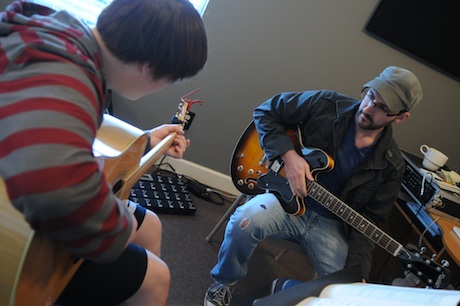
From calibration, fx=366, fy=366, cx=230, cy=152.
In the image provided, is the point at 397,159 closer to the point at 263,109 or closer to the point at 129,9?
the point at 263,109

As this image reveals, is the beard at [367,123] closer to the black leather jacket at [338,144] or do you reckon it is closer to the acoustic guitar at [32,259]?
the black leather jacket at [338,144]

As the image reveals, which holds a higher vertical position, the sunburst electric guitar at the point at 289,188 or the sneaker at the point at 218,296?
the sunburst electric guitar at the point at 289,188

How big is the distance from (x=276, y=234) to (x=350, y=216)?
327 millimetres

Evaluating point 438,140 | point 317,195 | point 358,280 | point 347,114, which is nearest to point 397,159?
point 347,114

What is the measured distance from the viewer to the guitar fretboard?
1.54 m

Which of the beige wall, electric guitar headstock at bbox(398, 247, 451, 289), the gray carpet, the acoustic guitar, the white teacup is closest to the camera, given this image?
the acoustic guitar

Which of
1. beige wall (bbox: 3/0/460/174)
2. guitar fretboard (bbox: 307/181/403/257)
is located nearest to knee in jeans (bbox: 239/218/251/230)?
guitar fretboard (bbox: 307/181/403/257)

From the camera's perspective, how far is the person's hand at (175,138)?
49.3 inches

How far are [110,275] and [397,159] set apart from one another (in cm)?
131

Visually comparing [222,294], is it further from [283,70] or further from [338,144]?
[283,70]

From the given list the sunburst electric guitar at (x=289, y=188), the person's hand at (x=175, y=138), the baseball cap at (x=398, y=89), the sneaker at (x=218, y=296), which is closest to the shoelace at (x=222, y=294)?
the sneaker at (x=218, y=296)

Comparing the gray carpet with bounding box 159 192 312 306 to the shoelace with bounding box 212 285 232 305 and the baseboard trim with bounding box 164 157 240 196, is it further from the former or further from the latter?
the baseboard trim with bounding box 164 157 240 196

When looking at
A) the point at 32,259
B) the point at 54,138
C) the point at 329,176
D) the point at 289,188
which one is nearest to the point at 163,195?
the point at 289,188

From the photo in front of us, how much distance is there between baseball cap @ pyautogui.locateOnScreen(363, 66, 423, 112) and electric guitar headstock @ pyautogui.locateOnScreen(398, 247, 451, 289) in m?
0.58
